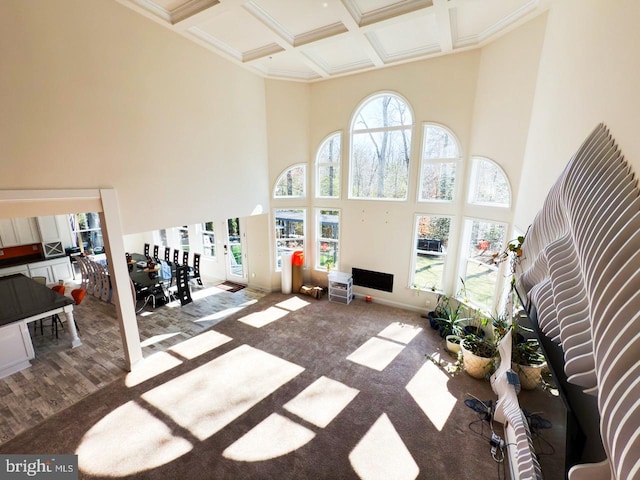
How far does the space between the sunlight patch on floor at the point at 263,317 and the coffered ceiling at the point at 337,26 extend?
5.63m

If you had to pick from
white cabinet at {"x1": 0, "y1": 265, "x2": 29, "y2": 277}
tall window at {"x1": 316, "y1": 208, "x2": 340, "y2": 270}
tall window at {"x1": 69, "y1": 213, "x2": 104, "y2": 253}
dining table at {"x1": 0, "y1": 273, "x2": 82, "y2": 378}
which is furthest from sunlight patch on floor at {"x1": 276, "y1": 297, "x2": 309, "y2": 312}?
tall window at {"x1": 69, "y1": 213, "x2": 104, "y2": 253}

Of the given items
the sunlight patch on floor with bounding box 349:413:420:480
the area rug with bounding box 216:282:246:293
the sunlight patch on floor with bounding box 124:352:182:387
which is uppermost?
the area rug with bounding box 216:282:246:293

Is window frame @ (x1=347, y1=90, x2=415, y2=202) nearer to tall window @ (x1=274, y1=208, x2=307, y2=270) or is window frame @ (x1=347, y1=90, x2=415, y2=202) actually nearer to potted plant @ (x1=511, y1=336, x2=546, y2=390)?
tall window @ (x1=274, y1=208, x2=307, y2=270)

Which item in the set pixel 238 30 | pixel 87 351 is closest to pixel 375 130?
pixel 238 30

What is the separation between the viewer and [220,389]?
4203 mm

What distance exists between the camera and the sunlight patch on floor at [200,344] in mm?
5086

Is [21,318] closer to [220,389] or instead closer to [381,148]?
[220,389]

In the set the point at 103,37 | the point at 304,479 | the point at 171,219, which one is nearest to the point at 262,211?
the point at 171,219

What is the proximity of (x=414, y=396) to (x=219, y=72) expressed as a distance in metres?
6.78

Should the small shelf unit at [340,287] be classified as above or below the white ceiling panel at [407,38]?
below

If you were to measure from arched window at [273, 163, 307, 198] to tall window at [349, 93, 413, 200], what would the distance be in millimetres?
1365

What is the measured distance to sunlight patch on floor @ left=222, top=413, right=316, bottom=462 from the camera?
3.19 meters

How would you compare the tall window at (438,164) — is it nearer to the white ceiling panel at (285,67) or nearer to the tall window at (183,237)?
the white ceiling panel at (285,67)

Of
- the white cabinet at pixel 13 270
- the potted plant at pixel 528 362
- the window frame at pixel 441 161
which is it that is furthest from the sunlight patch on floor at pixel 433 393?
the white cabinet at pixel 13 270
